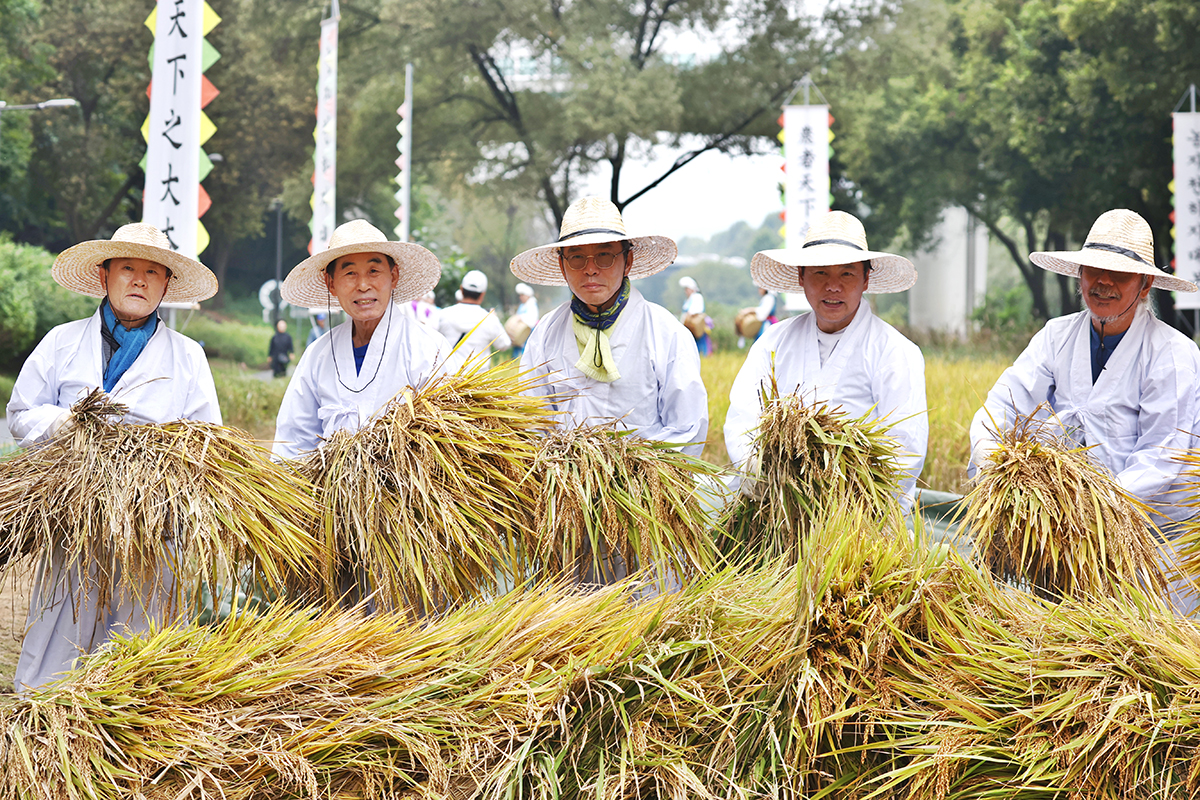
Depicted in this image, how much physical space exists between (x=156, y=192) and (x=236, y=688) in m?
5.07

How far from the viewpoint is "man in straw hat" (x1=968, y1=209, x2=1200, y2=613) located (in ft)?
8.53

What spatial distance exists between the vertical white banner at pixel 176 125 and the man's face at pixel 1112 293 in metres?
4.98

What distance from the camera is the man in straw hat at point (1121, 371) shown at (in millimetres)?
2600

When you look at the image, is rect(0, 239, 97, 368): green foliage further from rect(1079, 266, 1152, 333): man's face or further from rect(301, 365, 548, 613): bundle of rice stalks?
rect(1079, 266, 1152, 333): man's face

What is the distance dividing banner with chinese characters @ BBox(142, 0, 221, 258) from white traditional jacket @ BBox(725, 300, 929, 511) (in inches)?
168

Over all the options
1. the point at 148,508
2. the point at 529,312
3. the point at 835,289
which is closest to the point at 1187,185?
the point at 529,312

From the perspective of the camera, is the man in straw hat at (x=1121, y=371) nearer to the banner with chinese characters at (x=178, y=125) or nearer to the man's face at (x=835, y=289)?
the man's face at (x=835, y=289)

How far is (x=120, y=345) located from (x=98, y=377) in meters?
0.10

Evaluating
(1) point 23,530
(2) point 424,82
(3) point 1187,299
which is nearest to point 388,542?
(1) point 23,530

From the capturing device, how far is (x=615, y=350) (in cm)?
277

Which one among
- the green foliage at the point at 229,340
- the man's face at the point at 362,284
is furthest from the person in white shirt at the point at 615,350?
the green foliage at the point at 229,340

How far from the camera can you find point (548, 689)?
1.73 meters

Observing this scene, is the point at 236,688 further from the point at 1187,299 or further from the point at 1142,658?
the point at 1187,299

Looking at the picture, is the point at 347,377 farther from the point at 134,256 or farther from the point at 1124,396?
the point at 1124,396
